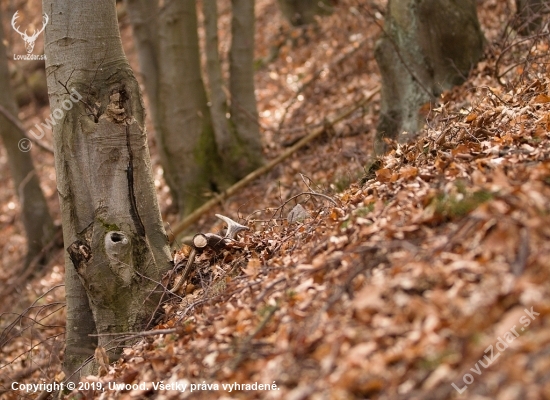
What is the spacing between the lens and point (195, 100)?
320 inches

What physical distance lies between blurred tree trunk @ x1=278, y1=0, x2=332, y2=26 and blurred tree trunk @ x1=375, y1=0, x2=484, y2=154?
607 centimetres

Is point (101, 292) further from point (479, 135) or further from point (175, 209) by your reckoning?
point (175, 209)

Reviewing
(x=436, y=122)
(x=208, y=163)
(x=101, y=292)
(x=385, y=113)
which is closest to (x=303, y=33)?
(x=208, y=163)

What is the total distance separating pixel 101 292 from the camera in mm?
3986

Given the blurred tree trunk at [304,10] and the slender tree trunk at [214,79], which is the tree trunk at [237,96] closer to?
the slender tree trunk at [214,79]

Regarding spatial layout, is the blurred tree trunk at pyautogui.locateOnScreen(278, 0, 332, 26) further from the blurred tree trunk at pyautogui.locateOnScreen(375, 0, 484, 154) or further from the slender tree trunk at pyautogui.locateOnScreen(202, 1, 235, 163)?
the blurred tree trunk at pyautogui.locateOnScreen(375, 0, 484, 154)

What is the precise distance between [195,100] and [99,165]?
4.28 metres

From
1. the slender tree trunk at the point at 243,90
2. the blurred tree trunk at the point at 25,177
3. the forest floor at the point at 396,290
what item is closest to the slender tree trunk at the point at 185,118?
the slender tree trunk at the point at 243,90

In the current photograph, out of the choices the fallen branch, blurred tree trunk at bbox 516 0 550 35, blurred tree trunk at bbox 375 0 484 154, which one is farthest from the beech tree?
blurred tree trunk at bbox 516 0 550 35

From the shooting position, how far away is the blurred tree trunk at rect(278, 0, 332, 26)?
486 inches

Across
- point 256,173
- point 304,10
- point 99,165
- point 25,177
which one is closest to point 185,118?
point 256,173

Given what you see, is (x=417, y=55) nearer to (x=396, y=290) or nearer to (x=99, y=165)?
(x=99, y=165)

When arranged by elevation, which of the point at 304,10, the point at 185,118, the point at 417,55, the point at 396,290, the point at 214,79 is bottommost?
the point at 396,290

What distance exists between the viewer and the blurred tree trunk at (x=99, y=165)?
4.00 meters
